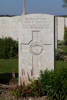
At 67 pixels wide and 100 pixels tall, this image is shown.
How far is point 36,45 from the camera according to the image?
6.61 m

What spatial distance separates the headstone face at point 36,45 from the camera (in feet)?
21.3

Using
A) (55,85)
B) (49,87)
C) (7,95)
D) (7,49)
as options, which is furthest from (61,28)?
(55,85)

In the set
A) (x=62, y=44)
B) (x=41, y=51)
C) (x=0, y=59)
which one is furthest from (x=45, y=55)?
(x=62, y=44)

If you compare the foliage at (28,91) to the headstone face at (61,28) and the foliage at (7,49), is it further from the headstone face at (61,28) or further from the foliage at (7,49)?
the headstone face at (61,28)

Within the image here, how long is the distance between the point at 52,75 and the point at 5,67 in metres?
4.66

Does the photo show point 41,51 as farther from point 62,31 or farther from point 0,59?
point 62,31

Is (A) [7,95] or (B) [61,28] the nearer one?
(A) [7,95]

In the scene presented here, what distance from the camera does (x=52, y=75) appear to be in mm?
5984

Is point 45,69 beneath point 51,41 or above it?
beneath

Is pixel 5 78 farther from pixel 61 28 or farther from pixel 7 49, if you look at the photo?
pixel 61 28

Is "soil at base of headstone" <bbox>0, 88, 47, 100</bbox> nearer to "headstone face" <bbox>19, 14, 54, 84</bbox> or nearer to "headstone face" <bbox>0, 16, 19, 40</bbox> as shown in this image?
"headstone face" <bbox>19, 14, 54, 84</bbox>

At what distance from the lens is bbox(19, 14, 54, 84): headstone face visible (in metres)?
6.50

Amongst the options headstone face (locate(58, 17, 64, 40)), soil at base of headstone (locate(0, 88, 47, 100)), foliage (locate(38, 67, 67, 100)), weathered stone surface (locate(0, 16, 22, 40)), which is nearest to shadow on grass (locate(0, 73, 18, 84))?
soil at base of headstone (locate(0, 88, 47, 100))

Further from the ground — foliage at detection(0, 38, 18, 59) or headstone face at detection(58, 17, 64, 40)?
headstone face at detection(58, 17, 64, 40)
